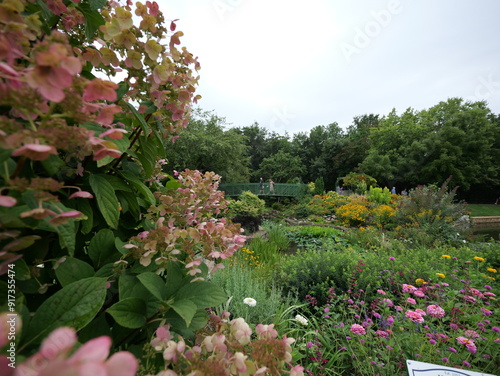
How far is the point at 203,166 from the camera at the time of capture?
16266 millimetres

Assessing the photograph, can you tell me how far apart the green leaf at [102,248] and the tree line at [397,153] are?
1430 centimetres

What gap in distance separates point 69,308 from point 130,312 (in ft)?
0.47

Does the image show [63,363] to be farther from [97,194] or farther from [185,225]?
[185,225]

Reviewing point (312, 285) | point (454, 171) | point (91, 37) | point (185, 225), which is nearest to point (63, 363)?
point (185, 225)

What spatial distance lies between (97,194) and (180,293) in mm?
332

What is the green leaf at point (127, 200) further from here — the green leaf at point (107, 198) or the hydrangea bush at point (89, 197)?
the green leaf at point (107, 198)

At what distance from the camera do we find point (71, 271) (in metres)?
0.59

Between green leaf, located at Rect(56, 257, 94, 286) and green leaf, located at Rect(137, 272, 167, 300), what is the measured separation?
14cm

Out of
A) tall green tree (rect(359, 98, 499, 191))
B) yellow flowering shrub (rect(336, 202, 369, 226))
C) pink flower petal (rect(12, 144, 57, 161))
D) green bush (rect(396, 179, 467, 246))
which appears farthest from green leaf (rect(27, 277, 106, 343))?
tall green tree (rect(359, 98, 499, 191))

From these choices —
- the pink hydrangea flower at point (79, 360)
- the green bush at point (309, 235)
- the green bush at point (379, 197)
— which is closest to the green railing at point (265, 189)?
the green bush at point (379, 197)

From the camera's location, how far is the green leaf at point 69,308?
45cm

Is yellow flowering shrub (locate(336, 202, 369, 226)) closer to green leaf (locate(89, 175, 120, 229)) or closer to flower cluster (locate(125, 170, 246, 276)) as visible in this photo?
flower cluster (locate(125, 170, 246, 276))

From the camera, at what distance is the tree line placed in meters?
16.5

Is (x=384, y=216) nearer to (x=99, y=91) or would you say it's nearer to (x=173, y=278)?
(x=173, y=278)
